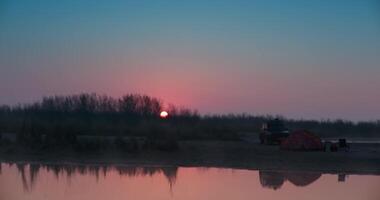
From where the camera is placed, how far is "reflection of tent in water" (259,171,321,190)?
2744 centimetres

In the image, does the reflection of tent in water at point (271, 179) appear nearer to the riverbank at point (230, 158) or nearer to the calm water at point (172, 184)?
the calm water at point (172, 184)

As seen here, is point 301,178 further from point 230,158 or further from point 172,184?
point 230,158

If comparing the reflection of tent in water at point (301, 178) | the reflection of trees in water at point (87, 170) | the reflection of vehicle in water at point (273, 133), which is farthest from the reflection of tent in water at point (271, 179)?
the reflection of vehicle in water at point (273, 133)

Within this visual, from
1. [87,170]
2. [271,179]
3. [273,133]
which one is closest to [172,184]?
[271,179]

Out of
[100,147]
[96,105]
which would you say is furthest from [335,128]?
[100,147]

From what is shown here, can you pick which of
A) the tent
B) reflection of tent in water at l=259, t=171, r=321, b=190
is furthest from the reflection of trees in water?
the tent

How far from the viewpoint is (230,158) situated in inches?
1489

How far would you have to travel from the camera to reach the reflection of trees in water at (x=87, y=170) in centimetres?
3014

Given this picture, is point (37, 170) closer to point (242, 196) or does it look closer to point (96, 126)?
point (242, 196)

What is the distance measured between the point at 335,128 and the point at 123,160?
56.9 metres

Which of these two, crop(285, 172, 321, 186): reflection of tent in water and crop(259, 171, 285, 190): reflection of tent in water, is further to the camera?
crop(285, 172, 321, 186): reflection of tent in water

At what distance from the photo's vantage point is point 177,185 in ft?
86.9

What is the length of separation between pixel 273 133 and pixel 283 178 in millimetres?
18168

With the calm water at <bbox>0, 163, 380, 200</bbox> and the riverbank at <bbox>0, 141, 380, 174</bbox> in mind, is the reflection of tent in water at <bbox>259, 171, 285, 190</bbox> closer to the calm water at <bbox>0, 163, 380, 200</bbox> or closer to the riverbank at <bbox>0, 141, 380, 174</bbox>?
the calm water at <bbox>0, 163, 380, 200</bbox>
